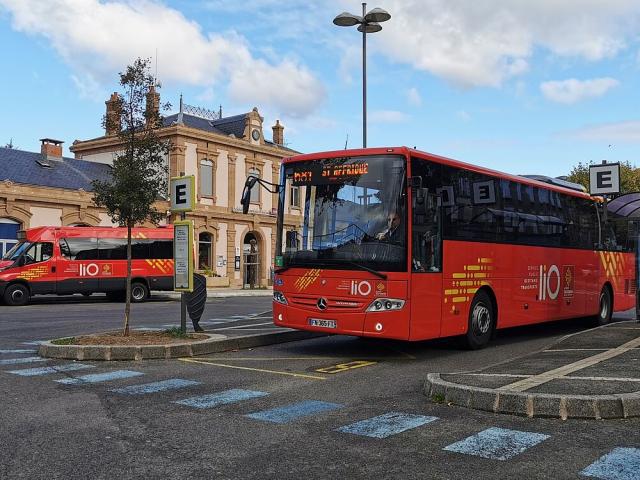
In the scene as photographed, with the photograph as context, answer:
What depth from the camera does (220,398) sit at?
726cm

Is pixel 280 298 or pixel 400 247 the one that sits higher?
pixel 400 247

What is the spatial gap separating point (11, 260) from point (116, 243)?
410cm

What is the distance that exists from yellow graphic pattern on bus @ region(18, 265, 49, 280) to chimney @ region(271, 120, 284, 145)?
28098 millimetres

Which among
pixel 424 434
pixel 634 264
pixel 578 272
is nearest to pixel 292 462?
pixel 424 434

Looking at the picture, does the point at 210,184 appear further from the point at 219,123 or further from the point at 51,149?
the point at 51,149

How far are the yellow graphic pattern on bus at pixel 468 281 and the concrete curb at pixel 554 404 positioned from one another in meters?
4.22

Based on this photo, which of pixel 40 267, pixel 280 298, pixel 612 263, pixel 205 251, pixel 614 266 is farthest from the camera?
pixel 205 251

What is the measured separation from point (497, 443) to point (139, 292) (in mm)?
24653

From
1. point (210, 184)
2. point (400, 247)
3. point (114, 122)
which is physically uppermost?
point (210, 184)

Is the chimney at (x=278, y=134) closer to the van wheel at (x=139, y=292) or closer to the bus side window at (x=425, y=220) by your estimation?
the van wheel at (x=139, y=292)

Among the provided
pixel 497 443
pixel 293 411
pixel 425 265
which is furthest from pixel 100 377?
pixel 497 443

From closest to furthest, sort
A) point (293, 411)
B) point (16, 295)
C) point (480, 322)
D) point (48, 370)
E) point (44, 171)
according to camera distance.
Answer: point (293, 411) → point (48, 370) → point (480, 322) → point (16, 295) → point (44, 171)

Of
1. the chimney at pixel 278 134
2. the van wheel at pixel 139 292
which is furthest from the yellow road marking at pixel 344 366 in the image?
the chimney at pixel 278 134

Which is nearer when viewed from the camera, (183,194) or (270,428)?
(270,428)
